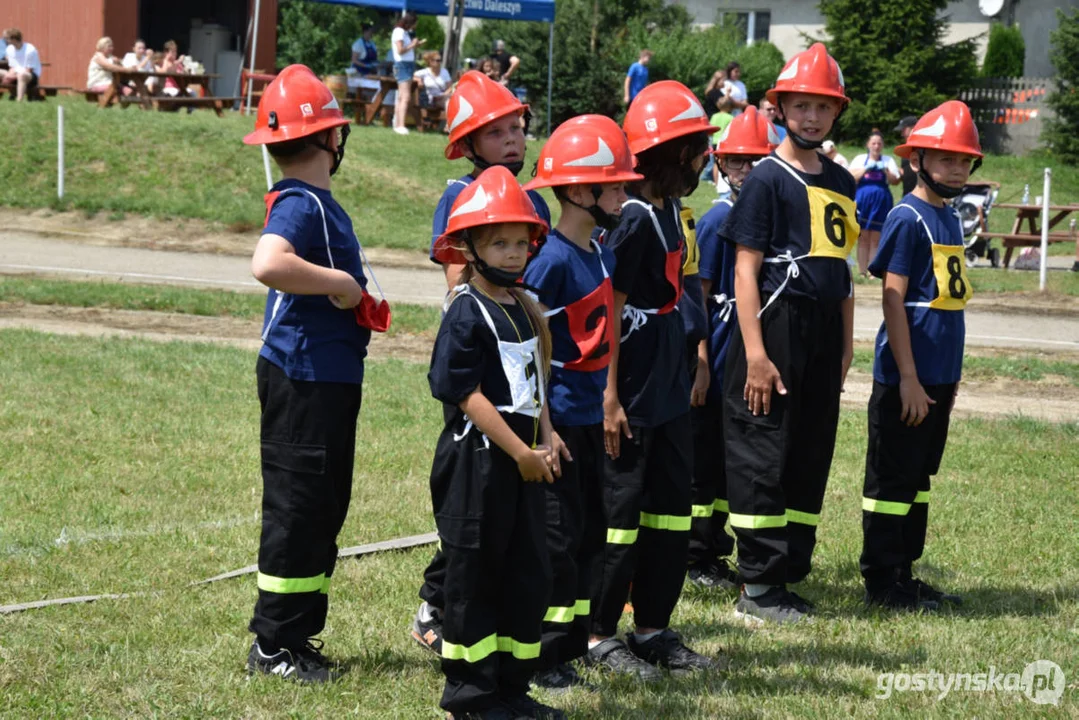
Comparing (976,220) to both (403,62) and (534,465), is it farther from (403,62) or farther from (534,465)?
(534,465)

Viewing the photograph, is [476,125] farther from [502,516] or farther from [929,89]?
[929,89]

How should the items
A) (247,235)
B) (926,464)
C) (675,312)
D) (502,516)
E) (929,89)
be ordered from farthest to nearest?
(929,89), (247,235), (926,464), (675,312), (502,516)

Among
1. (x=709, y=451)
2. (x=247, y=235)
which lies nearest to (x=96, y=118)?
(x=247, y=235)

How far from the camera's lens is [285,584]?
4.93 meters

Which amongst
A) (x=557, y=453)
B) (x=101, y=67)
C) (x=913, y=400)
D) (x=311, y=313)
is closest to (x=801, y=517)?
(x=913, y=400)

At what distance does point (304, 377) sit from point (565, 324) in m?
0.97

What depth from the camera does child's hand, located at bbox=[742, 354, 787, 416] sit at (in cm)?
582

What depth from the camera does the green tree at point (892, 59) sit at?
37.0m

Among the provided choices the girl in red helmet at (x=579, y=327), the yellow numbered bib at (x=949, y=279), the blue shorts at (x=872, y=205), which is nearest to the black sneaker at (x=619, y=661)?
the girl in red helmet at (x=579, y=327)

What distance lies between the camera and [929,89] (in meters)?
36.9

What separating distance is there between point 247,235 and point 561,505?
1583 cm

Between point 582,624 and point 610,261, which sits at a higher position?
point 610,261

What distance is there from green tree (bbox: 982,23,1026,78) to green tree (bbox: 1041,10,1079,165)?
4.54 meters
